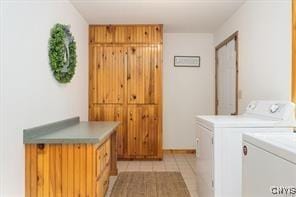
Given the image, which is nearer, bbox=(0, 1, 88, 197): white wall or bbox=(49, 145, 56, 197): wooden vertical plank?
bbox=(0, 1, 88, 197): white wall

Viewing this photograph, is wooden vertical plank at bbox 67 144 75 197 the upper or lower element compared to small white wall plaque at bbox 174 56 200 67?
lower

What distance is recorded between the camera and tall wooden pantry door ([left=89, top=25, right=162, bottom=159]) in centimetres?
481

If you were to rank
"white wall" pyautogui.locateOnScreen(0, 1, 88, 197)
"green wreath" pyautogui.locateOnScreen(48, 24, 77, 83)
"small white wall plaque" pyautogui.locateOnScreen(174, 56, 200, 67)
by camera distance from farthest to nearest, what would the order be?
"small white wall plaque" pyautogui.locateOnScreen(174, 56, 200, 67), "green wreath" pyautogui.locateOnScreen(48, 24, 77, 83), "white wall" pyautogui.locateOnScreen(0, 1, 88, 197)

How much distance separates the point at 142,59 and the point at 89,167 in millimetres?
2849

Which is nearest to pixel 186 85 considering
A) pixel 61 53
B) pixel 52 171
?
pixel 61 53

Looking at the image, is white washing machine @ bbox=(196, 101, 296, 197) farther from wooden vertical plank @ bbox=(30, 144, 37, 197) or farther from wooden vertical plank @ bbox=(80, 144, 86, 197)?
wooden vertical plank @ bbox=(30, 144, 37, 197)

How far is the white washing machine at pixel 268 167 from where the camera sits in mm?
1212

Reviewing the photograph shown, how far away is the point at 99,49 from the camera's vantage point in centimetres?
481

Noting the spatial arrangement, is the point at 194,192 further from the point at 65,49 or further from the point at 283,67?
the point at 65,49

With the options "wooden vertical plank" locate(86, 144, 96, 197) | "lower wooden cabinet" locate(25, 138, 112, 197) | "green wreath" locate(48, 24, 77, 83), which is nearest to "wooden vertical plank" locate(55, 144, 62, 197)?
"lower wooden cabinet" locate(25, 138, 112, 197)

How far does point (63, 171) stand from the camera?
2.27 meters

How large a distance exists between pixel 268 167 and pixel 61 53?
2.35 m

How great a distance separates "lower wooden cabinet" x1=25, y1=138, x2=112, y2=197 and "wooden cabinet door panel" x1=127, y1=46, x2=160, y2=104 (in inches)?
102

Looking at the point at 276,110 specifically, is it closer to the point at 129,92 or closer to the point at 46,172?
the point at 46,172
